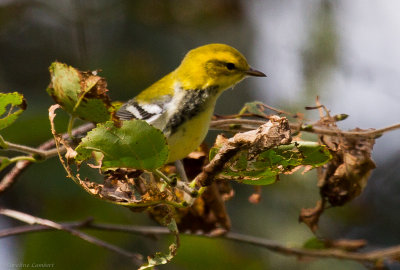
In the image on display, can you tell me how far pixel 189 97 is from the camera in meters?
1.41

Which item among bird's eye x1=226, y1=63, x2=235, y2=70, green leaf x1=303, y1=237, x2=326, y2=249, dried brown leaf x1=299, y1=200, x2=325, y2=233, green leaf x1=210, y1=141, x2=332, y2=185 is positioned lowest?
green leaf x1=303, y1=237, x2=326, y2=249

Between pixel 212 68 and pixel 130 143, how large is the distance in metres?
0.69

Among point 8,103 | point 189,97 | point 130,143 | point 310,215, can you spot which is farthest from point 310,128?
point 8,103

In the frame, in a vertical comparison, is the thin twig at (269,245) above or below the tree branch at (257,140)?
below

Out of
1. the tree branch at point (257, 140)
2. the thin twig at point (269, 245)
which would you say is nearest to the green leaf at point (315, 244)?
the thin twig at point (269, 245)

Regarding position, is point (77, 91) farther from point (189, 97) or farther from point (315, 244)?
point (315, 244)

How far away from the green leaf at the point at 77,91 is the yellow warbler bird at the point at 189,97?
0.96 feet

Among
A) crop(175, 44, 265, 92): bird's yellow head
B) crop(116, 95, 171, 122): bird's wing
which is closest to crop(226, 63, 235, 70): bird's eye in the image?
crop(175, 44, 265, 92): bird's yellow head

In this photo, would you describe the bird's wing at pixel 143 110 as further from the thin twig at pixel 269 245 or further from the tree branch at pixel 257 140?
the tree branch at pixel 257 140

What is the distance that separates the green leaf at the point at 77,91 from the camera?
99 cm

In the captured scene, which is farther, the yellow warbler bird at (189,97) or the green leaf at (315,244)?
the green leaf at (315,244)

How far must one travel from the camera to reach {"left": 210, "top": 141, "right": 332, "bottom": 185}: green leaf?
0.86 metres

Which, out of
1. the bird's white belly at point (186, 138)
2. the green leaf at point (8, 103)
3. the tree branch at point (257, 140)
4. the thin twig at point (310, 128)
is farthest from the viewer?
the bird's white belly at point (186, 138)

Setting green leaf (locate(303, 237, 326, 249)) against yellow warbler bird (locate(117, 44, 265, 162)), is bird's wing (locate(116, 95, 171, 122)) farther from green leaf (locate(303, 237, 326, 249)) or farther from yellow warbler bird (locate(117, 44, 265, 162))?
green leaf (locate(303, 237, 326, 249))
